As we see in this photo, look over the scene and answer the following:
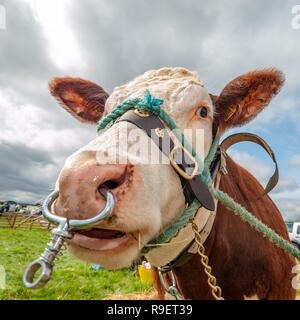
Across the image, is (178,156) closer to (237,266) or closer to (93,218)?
(93,218)

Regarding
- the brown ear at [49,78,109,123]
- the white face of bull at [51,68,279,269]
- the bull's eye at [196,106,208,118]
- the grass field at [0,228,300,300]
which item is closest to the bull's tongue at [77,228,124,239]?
the white face of bull at [51,68,279,269]

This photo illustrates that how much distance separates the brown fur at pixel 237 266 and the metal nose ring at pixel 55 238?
1.34 m

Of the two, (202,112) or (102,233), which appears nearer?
(102,233)

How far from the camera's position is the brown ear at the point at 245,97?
7.26 feet

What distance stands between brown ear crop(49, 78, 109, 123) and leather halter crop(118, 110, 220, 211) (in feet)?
4.79

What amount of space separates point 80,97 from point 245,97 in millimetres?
2009

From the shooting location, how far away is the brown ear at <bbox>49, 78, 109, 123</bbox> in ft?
9.70

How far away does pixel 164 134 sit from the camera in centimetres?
162

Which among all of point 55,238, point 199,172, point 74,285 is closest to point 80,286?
point 74,285

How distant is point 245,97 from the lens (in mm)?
2357

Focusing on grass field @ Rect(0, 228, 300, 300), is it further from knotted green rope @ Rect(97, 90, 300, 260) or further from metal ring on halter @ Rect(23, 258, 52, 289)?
metal ring on halter @ Rect(23, 258, 52, 289)
